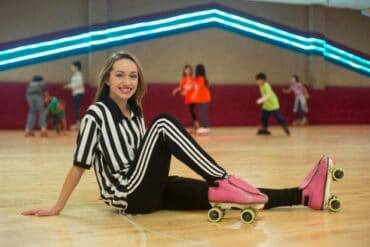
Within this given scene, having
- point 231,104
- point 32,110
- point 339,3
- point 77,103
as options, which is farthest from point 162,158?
point 339,3

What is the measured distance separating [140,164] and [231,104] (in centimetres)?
1132

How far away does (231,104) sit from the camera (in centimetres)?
1391

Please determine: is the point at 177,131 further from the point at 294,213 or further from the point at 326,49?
the point at 326,49

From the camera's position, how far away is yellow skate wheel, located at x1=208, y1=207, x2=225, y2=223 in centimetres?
272

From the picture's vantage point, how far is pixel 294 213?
9.65ft

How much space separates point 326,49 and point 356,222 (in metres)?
13.0

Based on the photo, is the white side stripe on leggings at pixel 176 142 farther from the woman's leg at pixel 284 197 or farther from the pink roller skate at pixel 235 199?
the woman's leg at pixel 284 197

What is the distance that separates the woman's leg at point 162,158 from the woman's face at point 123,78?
0.79 ft

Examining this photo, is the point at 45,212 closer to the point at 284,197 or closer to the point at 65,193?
the point at 65,193

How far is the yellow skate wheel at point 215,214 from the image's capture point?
107 inches

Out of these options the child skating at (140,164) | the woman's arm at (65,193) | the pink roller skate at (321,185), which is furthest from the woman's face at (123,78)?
the pink roller skate at (321,185)

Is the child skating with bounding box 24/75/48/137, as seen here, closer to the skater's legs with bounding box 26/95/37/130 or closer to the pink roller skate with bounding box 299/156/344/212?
the skater's legs with bounding box 26/95/37/130

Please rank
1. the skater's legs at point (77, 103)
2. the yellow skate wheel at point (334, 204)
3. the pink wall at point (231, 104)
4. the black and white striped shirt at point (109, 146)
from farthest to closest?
the pink wall at point (231, 104) → the skater's legs at point (77, 103) → the yellow skate wheel at point (334, 204) → the black and white striped shirt at point (109, 146)

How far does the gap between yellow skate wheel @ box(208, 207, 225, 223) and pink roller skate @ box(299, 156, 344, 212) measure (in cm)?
46
